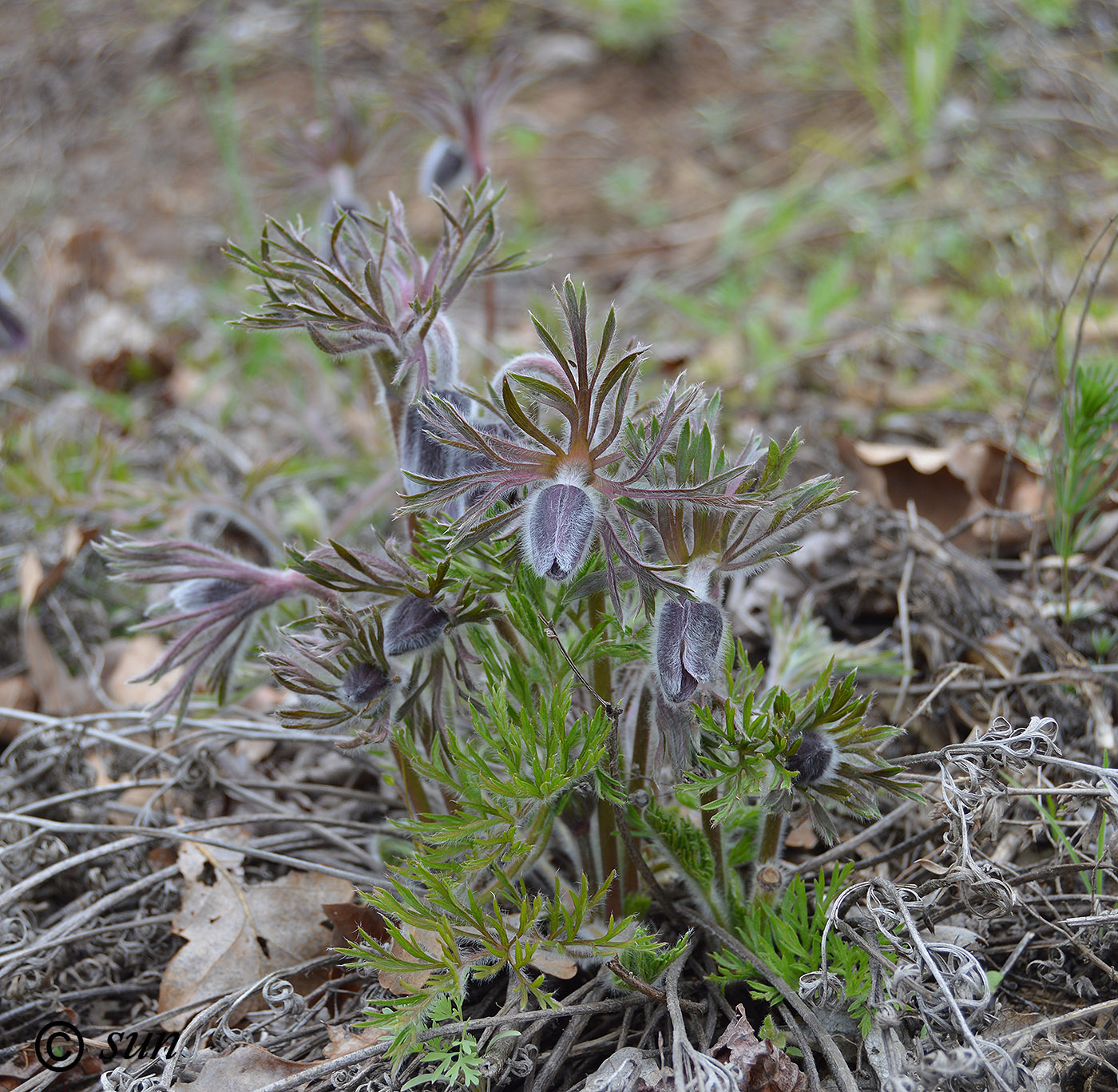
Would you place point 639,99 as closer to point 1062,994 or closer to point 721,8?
point 721,8

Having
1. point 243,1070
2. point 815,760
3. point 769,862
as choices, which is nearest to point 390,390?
point 815,760

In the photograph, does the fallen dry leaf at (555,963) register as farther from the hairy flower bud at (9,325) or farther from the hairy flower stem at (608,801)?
the hairy flower bud at (9,325)

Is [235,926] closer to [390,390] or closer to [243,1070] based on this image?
[243,1070]

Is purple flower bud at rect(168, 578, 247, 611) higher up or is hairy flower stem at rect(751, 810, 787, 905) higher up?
purple flower bud at rect(168, 578, 247, 611)

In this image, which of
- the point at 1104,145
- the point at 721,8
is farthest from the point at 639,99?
the point at 1104,145

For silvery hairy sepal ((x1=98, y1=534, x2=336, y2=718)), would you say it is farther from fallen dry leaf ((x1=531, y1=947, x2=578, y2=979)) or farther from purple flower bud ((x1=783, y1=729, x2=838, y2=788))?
purple flower bud ((x1=783, y1=729, x2=838, y2=788))

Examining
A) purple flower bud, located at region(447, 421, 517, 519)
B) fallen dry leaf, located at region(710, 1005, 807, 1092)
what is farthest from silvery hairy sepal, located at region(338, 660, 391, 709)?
fallen dry leaf, located at region(710, 1005, 807, 1092)

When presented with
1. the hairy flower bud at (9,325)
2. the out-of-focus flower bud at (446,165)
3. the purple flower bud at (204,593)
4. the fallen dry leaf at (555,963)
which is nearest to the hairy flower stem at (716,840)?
the fallen dry leaf at (555,963)
